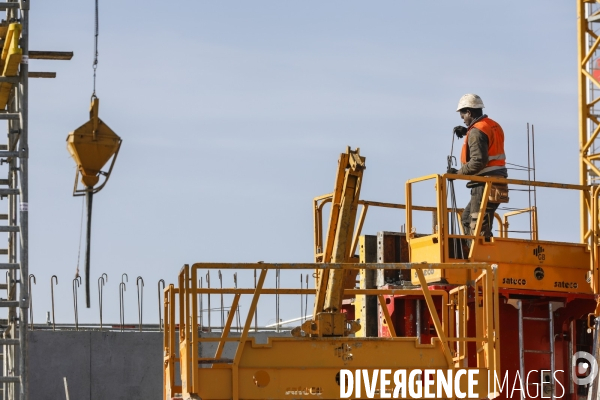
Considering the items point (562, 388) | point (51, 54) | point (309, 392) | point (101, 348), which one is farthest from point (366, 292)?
point (101, 348)

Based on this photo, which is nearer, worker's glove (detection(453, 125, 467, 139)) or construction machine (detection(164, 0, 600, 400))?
construction machine (detection(164, 0, 600, 400))

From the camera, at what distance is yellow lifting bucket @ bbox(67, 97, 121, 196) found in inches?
534

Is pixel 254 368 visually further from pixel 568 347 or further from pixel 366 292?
pixel 568 347

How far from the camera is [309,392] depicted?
13.9m

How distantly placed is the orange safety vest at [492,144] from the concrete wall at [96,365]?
24.3ft

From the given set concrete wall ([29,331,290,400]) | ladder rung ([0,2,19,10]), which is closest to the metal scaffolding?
ladder rung ([0,2,19,10])

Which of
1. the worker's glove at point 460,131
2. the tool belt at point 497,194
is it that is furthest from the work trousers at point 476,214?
the worker's glove at point 460,131

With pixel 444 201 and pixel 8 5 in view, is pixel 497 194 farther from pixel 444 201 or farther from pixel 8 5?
pixel 8 5

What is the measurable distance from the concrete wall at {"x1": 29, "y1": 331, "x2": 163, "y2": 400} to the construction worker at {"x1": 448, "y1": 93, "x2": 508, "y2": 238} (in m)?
7.13

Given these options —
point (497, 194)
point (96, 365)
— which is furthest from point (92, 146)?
point (96, 365)

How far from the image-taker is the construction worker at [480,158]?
1748 cm

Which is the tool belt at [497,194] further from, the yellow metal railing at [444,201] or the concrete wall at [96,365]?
the concrete wall at [96,365]

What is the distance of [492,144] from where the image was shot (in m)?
17.7

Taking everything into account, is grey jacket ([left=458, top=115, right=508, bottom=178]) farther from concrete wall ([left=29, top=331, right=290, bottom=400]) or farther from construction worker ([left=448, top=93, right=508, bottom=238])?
concrete wall ([left=29, top=331, right=290, bottom=400])
